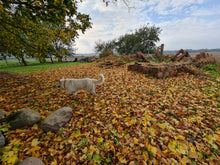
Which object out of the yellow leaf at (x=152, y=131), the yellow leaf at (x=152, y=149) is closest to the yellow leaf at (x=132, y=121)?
the yellow leaf at (x=152, y=131)

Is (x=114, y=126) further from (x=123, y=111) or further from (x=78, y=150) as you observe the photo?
(x=78, y=150)

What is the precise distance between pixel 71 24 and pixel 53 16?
96 cm

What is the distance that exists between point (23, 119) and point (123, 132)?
3.06 meters

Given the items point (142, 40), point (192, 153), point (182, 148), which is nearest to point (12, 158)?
point (182, 148)

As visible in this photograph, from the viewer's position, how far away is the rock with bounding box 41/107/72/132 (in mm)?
2543

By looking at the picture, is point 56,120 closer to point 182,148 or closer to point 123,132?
point 123,132

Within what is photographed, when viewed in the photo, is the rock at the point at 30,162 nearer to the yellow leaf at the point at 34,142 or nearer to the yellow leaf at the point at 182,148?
the yellow leaf at the point at 34,142

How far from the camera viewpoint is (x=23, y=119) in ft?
8.30

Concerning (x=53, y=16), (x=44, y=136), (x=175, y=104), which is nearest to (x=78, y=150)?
(x=44, y=136)

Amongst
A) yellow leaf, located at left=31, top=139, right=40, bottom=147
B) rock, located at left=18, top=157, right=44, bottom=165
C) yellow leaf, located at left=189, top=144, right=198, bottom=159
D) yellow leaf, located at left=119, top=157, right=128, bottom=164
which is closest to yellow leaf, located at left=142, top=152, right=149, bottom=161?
yellow leaf, located at left=119, top=157, right=128, bottom=164

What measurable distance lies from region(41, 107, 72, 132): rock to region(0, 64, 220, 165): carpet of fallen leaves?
0.47ft

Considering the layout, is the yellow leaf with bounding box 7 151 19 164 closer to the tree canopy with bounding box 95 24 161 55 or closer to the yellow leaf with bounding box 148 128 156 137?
the yellow leaf with bounding box 148 128 156 137

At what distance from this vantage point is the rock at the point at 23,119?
8.07ft

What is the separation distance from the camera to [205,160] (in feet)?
6.50
